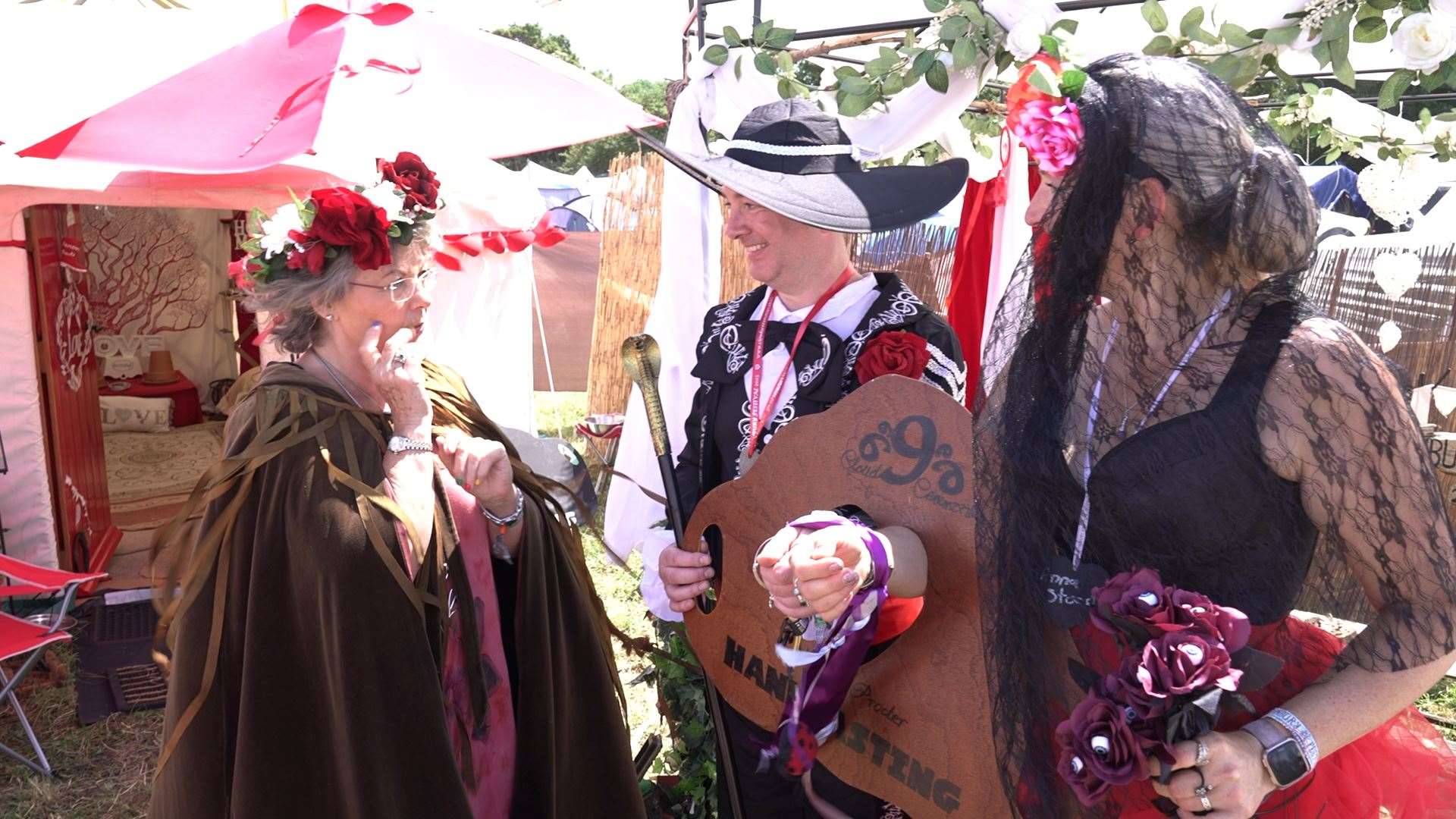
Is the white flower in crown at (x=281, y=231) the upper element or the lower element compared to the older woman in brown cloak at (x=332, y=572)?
upper

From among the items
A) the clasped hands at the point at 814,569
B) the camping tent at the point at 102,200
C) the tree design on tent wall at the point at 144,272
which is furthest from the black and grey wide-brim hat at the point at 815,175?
the tree design on tent wall at the point at 144,272

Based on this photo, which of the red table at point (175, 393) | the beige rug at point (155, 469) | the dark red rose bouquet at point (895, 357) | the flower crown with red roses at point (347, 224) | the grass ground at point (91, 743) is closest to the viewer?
the dark red rose bouquet at point (895, 357)

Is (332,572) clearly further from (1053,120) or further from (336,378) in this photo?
(1053,120)

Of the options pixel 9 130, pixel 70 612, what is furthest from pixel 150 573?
pixel 70 612

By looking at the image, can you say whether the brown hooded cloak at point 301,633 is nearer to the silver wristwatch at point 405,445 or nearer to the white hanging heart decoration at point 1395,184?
the silver wristwatch at point 405,445

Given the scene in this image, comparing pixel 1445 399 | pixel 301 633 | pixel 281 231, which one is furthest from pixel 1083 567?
pixel 1445 399

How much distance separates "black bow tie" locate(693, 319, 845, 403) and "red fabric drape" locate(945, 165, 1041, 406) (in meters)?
2.66

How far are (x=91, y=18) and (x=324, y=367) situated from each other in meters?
5.07

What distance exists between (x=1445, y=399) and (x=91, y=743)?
6474mm

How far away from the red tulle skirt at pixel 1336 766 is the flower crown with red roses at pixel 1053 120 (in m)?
0.62

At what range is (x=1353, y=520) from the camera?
125cm

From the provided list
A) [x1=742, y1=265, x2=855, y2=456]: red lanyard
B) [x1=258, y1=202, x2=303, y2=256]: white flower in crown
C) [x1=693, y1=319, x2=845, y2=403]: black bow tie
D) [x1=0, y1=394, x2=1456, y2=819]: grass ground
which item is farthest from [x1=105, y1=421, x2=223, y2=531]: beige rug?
[x1=742, y1=265, x2=855, y2=456]: red lanyard

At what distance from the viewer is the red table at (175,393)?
954 centimetres

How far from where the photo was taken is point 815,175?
2369 mm
